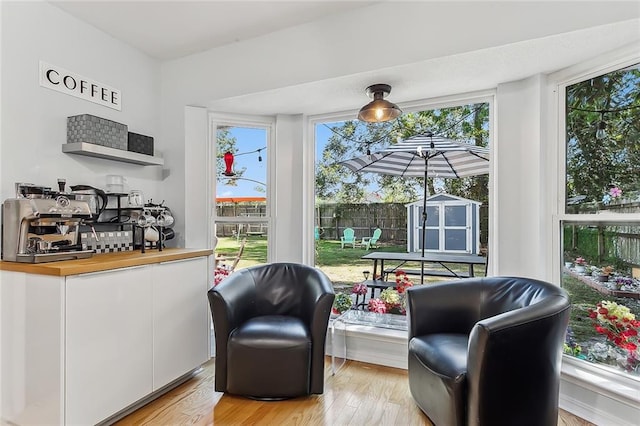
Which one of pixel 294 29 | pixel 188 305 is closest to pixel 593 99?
pixel 294 29

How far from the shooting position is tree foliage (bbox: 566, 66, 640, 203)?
202cm

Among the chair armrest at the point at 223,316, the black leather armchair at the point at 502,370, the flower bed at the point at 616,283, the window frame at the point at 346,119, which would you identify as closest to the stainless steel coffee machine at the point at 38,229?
the chair armrest at the point at 223,316

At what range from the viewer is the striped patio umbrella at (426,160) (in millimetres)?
2689

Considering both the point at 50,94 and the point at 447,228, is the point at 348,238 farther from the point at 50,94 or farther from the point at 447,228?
the point at 50,94

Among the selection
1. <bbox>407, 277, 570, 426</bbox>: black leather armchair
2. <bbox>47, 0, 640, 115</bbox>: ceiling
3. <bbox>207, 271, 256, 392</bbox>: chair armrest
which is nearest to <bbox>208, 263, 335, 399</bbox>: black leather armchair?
<bbox>207, 271, 256, 392</bbox>: chair armrest

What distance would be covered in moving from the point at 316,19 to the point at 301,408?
2.59 meters

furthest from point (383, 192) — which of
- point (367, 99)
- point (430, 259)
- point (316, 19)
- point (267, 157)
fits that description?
point (316, 19)

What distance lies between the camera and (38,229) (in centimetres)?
195

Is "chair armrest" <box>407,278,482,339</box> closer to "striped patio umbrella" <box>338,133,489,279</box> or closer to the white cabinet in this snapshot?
"striped patio umbrella" <box>338,133,489,279</box>

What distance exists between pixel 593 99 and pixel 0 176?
3677 mm

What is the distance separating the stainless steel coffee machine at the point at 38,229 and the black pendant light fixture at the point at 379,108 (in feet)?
6.53

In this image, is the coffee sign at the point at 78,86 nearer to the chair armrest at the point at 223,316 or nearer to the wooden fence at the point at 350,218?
the wooden fence at the point at 350,218

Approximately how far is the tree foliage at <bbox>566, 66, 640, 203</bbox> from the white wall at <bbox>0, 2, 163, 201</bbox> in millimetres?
3245

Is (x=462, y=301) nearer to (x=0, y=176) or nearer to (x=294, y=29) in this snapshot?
(x=294, y=29)
